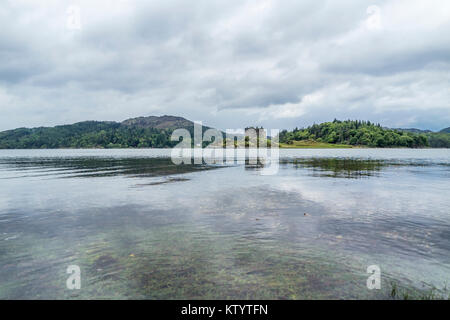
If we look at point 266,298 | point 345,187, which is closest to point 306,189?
point 345,187

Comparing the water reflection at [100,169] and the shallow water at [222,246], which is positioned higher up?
the water reflection at [100,169]

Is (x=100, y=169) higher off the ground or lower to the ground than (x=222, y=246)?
higher

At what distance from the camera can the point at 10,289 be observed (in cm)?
1072

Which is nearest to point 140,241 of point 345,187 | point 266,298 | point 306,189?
point 266,298

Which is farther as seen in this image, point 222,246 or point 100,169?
point 100,169

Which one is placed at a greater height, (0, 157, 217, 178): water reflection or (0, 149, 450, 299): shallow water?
(0, 157, 217, 178): water reflection

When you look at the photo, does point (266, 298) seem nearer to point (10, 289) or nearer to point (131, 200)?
point (10, 289)

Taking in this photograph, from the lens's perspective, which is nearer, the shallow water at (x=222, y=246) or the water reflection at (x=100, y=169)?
the shallow water at (x=222, y=246)

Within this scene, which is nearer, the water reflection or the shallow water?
the shallow water
